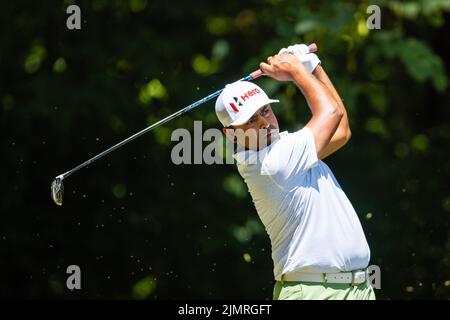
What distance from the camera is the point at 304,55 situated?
4.26m

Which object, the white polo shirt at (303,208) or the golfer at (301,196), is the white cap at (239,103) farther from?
the white polo shirt at (303,208)

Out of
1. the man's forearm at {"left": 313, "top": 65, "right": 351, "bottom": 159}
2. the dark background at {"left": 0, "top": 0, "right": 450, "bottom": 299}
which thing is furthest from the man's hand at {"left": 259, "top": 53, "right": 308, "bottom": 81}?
the dark background at {"left": 0, "top": 0, "right": 450, "bottom": 299}

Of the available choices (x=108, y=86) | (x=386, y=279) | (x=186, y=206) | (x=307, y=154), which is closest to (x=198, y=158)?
(x=186, y=206)

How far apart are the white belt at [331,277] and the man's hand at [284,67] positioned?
751 mm

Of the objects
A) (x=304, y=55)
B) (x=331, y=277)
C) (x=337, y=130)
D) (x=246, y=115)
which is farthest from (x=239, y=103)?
(x=331, y=277)

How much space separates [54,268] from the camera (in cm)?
742

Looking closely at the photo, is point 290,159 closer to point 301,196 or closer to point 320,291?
point 301,196

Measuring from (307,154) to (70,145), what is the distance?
360 centimetres

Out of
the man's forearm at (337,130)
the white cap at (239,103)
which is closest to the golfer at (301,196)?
the white cap at (239,103)

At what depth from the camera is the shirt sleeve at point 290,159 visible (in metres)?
3.92

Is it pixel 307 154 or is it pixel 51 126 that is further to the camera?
pixel 51 126

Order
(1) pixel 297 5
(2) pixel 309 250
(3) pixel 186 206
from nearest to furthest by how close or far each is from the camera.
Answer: (2) pixel 309 250 < (1) pixel 297 5 < (3) pixel 186 206

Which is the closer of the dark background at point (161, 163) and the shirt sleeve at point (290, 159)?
the shirt sleeve at point (290, 159)

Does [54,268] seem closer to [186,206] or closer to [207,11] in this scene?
[186,206]
